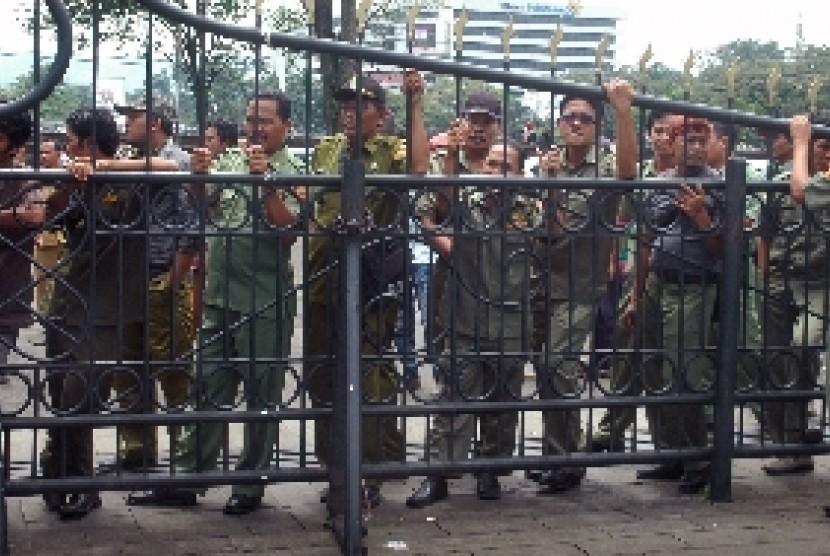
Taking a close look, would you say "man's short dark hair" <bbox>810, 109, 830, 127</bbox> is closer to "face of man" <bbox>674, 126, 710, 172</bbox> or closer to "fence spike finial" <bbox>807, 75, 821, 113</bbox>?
"fence spike finial" <bbox>807, 75, 821, 113</bbox>

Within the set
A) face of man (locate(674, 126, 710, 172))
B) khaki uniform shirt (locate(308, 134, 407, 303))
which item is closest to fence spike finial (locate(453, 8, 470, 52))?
khaki uniform shirt (locate(308, 134, 407, 303))

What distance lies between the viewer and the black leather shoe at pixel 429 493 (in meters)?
5.74

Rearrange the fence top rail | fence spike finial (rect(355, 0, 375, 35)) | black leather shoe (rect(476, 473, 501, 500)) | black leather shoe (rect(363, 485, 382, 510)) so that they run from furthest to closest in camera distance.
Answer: black leather shoe (rect(476, 473, 501, 500)) → black leather shoe (rect(363, 485, 382, 510)) → fence spike finial (rect(355, 0, 375, 35)) → the fence top rail

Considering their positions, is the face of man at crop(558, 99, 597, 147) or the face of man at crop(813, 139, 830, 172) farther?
the face of man at crop(813, 139, 830, 172)

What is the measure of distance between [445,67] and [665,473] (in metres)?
2.45

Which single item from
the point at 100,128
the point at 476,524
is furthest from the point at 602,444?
the point at 100,128

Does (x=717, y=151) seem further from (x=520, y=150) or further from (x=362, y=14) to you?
(x=362, y=14)

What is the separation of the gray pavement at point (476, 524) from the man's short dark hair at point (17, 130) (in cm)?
94

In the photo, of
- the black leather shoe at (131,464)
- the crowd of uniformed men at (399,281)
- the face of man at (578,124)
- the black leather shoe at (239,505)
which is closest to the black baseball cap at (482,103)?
the crowd of uniformed men at (399,281)

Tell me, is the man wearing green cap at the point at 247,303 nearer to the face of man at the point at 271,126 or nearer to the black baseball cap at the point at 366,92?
the face of man at the point at 271,126

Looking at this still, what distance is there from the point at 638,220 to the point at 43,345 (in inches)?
104

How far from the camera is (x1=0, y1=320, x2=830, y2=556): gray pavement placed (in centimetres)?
507

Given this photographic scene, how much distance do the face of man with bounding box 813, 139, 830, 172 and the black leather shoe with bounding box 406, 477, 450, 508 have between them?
2.53m

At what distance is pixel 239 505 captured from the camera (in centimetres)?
554
